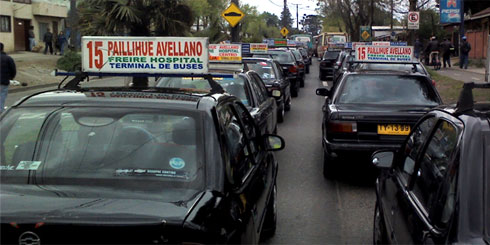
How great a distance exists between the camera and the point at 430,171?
3.55m

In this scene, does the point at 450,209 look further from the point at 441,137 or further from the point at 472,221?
the point at 441,137

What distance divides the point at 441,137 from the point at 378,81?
5117 mm

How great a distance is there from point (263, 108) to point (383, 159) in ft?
14.1

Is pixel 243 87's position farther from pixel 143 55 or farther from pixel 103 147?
pixel 103 147

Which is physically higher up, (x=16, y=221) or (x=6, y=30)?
(x=6, y=30)

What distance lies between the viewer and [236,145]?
13.4 feet

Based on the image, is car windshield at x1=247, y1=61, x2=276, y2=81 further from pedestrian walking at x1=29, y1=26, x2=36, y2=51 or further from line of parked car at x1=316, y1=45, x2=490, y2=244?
pedestrian walking at x1=29, y1=26, x2=36, y2=51

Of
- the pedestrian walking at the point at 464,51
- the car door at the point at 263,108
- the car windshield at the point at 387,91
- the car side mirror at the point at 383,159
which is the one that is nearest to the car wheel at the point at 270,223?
the car side mirror at the point at 383,159

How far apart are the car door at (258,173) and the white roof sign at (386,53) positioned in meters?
7.93

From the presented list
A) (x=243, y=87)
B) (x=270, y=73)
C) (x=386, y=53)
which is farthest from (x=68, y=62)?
(x=243, y=87)

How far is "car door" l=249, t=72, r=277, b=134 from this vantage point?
8.52 m

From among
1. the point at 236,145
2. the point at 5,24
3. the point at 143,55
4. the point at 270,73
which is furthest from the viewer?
the point at 5,24

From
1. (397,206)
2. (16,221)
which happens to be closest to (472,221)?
(397,206)

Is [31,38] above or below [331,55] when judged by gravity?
above
